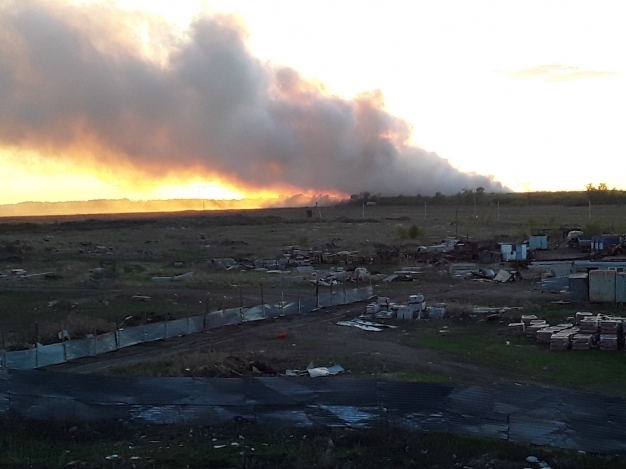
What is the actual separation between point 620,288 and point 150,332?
19538 millimetres

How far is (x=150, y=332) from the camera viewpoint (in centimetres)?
2391

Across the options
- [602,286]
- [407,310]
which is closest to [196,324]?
[407,310]

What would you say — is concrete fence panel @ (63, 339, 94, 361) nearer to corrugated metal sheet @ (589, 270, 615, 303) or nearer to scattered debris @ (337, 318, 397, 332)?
scattered debris @ (337, 318, 397, 332)

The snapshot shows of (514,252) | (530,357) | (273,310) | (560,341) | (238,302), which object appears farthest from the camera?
(514,252)

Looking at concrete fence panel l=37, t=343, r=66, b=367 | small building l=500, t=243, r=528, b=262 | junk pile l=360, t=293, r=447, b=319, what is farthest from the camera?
small building l=500, t=243, r=528, b=262

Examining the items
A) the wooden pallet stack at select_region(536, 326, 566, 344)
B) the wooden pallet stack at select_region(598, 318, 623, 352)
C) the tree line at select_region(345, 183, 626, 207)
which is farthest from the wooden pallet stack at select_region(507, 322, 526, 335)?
the tree line at select_region(345, 183, 626, 207)

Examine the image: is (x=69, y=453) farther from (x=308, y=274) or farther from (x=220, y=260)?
(x=220, y=260)

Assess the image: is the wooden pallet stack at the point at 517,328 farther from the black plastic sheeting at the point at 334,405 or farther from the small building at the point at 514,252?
the small building at the point at 514,252

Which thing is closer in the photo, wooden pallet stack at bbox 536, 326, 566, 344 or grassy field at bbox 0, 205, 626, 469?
grassy field at bbox 0, 205, 626, 469

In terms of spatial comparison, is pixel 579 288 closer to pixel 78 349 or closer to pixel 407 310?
pixel 407 310

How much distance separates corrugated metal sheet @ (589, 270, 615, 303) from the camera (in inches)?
1143

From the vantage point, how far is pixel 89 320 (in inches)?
1036

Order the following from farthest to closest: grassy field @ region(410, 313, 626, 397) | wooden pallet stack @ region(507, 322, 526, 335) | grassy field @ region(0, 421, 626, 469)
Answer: wooden pallet stack @ region(507, 322, 526, 335) → grassy field @ region(410, 313, 626, 397) → grassy field @ region(0, 421, 626, 469)

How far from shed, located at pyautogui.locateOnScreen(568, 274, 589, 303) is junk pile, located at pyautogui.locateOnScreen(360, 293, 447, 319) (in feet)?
19.4
